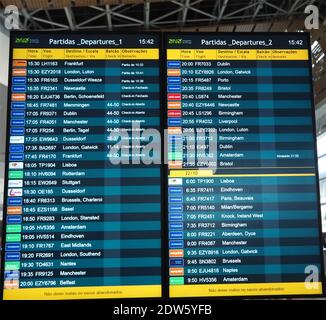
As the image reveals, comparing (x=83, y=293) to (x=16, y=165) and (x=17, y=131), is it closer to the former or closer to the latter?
(x=16, y=165)

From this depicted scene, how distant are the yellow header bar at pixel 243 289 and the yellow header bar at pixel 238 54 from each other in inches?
46.0

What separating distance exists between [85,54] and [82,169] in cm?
61

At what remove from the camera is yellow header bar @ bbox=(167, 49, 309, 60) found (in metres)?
2.49

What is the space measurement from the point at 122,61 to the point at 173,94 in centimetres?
32

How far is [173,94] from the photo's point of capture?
2473mm

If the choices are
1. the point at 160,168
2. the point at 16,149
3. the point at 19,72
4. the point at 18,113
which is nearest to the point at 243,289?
the point at 160,168

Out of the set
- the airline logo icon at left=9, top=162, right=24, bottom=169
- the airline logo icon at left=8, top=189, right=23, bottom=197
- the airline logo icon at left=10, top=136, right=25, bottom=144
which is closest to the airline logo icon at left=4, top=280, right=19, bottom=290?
the airline logo icon at left=8, top=189, right=23, bottom=197

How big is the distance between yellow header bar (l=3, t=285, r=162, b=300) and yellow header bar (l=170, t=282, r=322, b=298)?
13 cm

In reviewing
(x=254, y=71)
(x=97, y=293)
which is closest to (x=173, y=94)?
(x=254, y=71)

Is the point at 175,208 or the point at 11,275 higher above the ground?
the point at 175,208

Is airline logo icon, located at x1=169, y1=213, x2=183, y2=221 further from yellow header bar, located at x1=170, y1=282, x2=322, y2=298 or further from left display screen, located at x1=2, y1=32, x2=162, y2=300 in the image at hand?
yellow header bar, located at x1=170, y1=282, x2=322, y2=298

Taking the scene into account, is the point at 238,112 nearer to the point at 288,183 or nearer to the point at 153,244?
the point at 288,183

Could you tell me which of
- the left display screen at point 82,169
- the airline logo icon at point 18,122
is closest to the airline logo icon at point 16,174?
the left display screen at point 82,169

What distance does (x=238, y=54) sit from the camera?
Answer: 2496 mm
